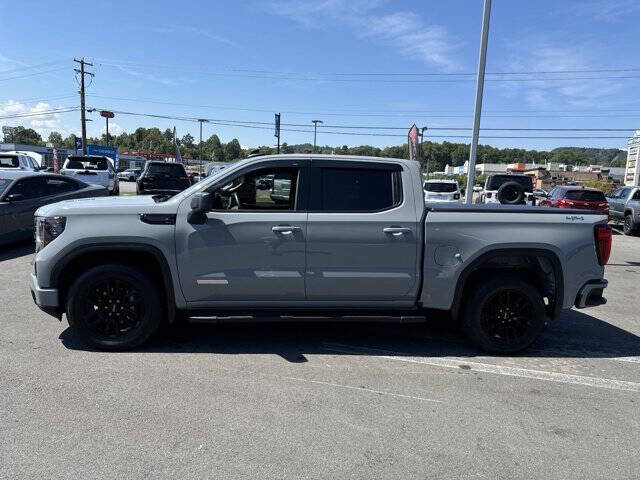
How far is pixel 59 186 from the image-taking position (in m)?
11.0

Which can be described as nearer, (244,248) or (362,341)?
(244,248)

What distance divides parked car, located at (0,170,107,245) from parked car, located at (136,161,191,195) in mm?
7303

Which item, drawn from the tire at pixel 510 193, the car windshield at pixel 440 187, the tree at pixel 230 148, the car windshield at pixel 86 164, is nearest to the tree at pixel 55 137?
the tree at pixel 230 148

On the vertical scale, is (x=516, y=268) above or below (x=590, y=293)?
above

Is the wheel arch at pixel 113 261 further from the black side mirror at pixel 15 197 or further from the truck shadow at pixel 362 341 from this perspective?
the black side mirror at pixel 15 197

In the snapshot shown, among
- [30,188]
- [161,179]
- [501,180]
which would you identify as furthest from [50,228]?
[501,180]

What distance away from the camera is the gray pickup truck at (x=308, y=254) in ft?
15.2

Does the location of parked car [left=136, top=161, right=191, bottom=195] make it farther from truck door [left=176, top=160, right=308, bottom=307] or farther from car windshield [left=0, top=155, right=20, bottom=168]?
truck door [left=176, top=160, right=308, bottom=307]

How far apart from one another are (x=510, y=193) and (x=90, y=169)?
1751 cm

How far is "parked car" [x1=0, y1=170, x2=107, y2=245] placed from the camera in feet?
31.9

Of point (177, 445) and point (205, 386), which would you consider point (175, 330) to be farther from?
point (177, 445)

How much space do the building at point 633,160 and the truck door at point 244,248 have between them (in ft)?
120

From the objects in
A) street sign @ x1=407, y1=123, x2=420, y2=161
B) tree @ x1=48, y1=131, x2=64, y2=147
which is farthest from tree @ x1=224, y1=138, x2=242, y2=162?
street sign @ x1=407, y1=123, x2=420, y2=161

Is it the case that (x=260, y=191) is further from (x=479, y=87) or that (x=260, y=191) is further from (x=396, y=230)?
(x=479, y=87)
